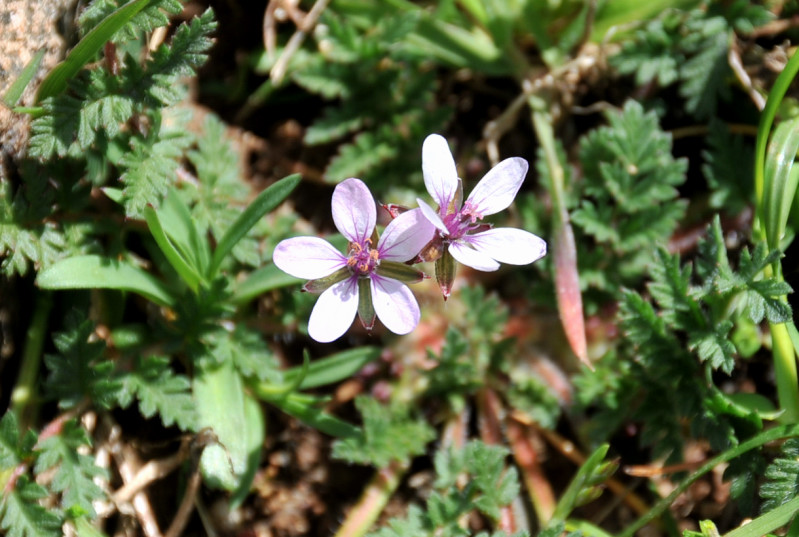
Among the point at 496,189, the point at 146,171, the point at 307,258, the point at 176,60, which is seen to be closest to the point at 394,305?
the point at 307,258

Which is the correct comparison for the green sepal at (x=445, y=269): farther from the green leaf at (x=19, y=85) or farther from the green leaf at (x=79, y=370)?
the green leaf at (x=19, y=85)

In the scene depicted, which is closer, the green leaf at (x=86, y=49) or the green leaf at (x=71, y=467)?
the green leaf at (x=86, y=49)

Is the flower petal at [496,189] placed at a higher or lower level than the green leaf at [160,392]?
higher

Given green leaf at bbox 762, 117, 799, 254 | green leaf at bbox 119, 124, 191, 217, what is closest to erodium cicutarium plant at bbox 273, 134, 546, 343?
green leaf at bbox 119, 124, 191, 217

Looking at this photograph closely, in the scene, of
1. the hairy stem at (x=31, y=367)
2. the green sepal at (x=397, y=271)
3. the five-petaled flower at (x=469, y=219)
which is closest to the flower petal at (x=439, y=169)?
the five-petaled flower at (x=469, y=219)

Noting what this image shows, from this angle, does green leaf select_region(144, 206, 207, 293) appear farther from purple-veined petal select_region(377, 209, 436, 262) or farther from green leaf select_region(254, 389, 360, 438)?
purple-veined petal select_region(377, 209, 436, 262)

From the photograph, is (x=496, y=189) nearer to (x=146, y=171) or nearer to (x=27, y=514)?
(x=146, y=171)
